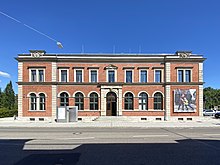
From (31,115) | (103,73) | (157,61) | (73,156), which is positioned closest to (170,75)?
(157,61)

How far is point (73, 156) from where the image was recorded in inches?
305

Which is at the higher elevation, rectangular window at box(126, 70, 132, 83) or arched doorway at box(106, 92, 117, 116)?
rectangular window at box(126, 70, 132, 83)

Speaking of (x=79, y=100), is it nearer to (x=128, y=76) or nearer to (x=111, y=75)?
(x=111, y=75)

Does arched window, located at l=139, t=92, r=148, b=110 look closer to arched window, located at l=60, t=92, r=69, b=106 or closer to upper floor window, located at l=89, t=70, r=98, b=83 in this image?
upper floor window, located at l=89, t=70, r=98, b=83

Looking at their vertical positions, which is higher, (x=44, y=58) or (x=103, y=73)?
(x=44, y=58)

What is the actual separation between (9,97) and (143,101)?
58338mm

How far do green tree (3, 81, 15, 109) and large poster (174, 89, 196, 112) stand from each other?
5526 centimetres

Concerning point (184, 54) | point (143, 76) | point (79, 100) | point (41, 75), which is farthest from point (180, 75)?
point (41, 75)

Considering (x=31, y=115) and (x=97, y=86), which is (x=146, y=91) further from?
(x=31, y=115)

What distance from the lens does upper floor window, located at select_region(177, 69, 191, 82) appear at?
3350 cm

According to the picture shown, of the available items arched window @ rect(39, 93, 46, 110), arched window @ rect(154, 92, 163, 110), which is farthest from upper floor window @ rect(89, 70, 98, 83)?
arched window @ rect(154, 92, 163, 110)

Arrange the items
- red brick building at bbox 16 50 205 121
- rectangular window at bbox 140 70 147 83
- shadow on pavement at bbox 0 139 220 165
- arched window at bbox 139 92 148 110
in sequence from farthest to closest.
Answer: rectangular window at bbox 140 70 147 83
arched window at bbox 139 92 148 110
red brick building at bbox 16 50 205 121
shadow on pavement at bbox 0 139 220 165

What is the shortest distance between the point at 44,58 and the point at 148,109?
18.6 metres

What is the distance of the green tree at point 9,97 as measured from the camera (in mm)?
70675
